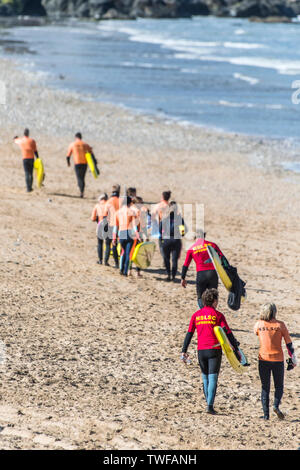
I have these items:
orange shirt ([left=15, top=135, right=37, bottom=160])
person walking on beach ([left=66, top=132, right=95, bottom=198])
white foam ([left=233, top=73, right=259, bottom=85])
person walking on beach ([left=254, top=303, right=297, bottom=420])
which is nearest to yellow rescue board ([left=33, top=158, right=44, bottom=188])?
orange shirt ([left=15, top=135, right=37, bottom=160])

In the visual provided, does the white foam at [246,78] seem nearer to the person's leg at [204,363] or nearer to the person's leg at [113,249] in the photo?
the person's leg at [113,249]

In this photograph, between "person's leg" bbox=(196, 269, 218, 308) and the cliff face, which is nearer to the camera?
"person's leg" bbox=(196, 269, 218, 308)

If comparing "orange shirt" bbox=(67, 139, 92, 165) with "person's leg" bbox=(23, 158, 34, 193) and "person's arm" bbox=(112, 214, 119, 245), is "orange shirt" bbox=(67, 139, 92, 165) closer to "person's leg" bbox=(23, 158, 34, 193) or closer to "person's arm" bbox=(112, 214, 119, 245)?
"person's leg" bbox=(23, 158, 34, 193)

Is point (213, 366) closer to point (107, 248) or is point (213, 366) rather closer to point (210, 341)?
point (210, 341)

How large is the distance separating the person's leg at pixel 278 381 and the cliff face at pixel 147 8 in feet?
378

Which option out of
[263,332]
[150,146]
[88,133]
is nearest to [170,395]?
[263,332]

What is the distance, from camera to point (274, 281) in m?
14.1

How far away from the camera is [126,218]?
1291 cm

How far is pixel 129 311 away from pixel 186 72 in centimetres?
3866

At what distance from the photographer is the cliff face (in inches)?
4734

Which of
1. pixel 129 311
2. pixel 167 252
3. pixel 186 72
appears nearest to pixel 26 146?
pixel 167 252

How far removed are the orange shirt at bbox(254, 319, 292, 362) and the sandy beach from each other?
77cm

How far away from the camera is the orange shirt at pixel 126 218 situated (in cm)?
1288
